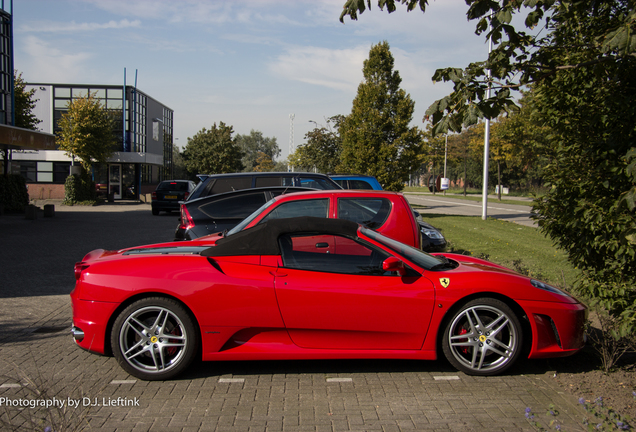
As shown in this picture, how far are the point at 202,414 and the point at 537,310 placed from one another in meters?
2.90

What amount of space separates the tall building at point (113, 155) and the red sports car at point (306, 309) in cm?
3548

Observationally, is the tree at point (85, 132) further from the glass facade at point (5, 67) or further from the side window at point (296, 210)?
the side window at point (296, 210)

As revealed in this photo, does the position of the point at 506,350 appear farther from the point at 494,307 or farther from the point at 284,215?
the point at 284,215

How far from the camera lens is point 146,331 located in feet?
13.6

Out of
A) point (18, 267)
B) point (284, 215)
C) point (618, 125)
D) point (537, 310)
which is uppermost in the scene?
point (618, 125)

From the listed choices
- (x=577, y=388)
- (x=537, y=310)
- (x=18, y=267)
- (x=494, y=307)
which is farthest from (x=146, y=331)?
(x=18, y=267)

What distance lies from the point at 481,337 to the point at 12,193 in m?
23.6

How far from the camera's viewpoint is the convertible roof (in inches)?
172

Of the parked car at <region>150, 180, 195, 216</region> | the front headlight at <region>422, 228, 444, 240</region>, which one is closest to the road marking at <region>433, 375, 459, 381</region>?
the front headlight at <region>422, 228, 444, 240</region>

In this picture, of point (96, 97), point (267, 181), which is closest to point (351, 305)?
point (267, 181)

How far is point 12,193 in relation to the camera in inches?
874

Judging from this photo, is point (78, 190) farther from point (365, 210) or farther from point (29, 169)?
point (365, 210)

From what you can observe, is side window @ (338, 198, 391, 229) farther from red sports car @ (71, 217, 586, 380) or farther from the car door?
the car door

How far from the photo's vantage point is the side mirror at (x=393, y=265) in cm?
421
